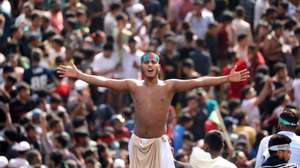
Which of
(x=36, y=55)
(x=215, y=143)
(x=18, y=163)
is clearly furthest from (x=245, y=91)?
(x=215, y=143)

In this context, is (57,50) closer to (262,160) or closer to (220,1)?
(220,1)

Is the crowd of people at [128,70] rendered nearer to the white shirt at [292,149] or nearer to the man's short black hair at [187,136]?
the man's short black hair at [187,136]

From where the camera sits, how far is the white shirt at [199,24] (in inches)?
1271

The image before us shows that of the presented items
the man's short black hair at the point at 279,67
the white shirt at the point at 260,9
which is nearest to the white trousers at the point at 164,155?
the man's short black hair at the point at 279,67

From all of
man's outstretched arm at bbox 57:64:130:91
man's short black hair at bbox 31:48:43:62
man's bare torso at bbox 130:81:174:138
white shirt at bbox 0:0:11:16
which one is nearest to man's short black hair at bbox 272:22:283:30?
man's short black hair at bbox 31:48:43:62

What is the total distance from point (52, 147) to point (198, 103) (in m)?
3.41

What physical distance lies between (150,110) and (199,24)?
1295cm

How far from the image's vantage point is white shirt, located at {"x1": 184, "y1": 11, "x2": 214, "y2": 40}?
32.3m

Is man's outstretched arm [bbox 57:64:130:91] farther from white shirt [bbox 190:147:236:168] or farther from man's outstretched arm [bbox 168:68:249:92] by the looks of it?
white shirt [bbox 190:147:236:168]

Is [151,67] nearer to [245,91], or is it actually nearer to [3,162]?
[3,162]

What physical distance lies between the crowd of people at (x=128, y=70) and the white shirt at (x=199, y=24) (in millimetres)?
22

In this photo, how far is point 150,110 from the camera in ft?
64.1

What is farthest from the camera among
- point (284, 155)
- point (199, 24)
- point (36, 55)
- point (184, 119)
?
point (199, 24)

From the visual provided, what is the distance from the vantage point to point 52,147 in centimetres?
2620
